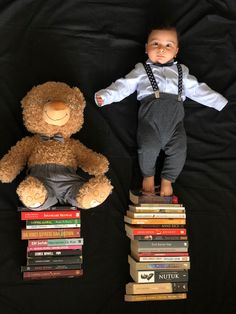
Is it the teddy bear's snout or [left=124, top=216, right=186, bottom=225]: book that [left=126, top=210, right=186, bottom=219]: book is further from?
the teddy bear's snout

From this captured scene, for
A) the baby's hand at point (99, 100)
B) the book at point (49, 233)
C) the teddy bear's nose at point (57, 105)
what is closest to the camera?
the teddy bear's nose at point (57, 105)

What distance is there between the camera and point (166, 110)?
151 cm

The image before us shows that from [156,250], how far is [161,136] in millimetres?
380

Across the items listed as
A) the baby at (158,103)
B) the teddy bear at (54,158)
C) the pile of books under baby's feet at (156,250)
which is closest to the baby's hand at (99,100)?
the baby at (158,103)

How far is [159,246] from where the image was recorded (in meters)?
1.47

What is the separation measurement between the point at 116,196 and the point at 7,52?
0.62 m

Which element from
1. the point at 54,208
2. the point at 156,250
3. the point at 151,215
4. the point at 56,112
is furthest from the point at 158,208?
the point at 56,112

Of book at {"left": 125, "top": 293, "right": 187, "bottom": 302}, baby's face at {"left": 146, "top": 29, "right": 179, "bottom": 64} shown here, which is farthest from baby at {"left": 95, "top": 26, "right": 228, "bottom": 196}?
book at {"left": 125, "top": 293, "right": 187, "bottom": 302}

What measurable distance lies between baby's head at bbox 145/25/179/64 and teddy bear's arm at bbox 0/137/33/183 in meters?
0.51

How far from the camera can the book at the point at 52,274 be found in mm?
1397

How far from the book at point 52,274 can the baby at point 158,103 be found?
355mm

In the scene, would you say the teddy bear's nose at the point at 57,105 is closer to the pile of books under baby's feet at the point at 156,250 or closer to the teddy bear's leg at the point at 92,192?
the teddy bear's leg at the point at 92,192

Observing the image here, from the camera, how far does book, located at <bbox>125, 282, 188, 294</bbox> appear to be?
1.44 metres

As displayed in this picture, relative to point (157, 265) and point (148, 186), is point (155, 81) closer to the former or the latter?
point (148, 186)
